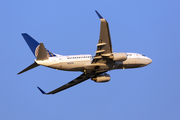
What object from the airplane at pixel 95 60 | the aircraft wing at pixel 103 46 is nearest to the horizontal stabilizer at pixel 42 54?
the airplane at pixel 95 60

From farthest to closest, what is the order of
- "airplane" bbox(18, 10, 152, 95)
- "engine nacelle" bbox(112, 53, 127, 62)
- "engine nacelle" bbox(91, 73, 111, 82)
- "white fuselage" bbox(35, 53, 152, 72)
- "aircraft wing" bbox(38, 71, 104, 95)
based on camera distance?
"aircraft wing" bbox(38, 71, 104, 95) < "engine nacelle" bbox(91, 73, 111, 82) < "engine nacelle" bbox(112, 53, 127, 62) < "white fuselage" bbox(35, 53, 152, 72) < "airplane" bbox(18, 10, 152, 95)

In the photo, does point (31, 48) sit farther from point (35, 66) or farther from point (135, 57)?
point (135, 57)

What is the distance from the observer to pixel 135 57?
2309 inches

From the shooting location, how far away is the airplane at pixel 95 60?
160ft

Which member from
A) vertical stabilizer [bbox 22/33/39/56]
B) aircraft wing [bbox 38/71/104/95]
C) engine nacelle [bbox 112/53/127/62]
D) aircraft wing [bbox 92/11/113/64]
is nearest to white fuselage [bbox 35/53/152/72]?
aircraft wing [bbox 92/11/113/64]

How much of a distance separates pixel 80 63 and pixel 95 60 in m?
2.62

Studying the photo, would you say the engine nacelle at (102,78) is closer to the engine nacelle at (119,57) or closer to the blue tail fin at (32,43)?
the engine nacelle at (119,57)

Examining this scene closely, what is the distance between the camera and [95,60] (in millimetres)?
53094

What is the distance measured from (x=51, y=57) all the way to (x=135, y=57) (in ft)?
54.0

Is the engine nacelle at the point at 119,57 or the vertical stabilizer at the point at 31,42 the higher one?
the vertical stabilizer at the point at 31,42

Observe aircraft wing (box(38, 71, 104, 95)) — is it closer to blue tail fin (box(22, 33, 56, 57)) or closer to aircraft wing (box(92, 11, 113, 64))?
aircraft wing (box(92, 11, 113, 64))

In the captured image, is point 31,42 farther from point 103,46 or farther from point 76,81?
point 76,81

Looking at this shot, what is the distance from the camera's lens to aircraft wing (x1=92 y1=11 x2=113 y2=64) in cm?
4591

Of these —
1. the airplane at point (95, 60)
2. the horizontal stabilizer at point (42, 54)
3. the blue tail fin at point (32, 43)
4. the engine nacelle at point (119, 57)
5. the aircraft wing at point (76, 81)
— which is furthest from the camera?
the aircraft wing at point (76, 81)
